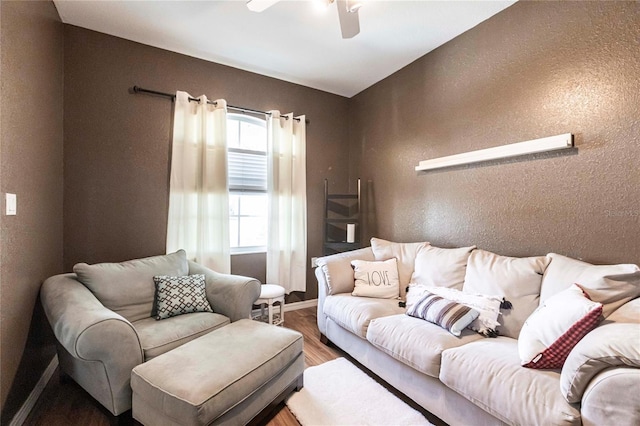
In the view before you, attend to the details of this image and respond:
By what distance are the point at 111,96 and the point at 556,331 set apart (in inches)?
146

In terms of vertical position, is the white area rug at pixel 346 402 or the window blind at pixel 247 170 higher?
the window blind at pixel 247 170

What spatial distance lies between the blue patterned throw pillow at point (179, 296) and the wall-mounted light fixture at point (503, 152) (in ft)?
7.81

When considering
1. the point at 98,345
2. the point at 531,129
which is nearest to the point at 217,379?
the point at 98,345

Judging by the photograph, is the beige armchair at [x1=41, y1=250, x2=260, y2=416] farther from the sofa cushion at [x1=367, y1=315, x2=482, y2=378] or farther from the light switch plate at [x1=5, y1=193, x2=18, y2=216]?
the sofa cushion at [x1=367, y1=315, x2=482, y2=378]

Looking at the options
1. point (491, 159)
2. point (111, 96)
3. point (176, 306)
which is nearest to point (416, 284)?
point (491, 159)

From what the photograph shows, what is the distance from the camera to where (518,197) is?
2.27 meters

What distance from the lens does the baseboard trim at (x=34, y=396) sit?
166 cm

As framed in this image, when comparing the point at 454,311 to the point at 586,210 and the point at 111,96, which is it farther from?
the point at 111,96

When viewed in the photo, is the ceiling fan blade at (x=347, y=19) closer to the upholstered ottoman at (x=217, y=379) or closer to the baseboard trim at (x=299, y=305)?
the upholstered ottoman at (x=217, y=379)

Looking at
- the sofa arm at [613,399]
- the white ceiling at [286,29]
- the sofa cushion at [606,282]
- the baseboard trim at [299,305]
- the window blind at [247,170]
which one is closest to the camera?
the sofa arm at [613,399]

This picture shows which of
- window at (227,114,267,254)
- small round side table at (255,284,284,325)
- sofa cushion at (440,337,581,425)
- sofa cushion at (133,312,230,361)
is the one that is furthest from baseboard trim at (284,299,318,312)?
sofa cushion at (440,337,581,425)

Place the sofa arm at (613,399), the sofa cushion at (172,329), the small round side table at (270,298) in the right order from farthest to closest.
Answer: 1. the small round side table at (270,298)
2. the sofa cushion at (172,329)
3. the sofa arm at (613,399)

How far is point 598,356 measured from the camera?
1143 millimetres

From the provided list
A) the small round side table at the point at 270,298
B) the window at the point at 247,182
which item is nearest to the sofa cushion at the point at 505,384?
the small round side table at the point at 270,298
